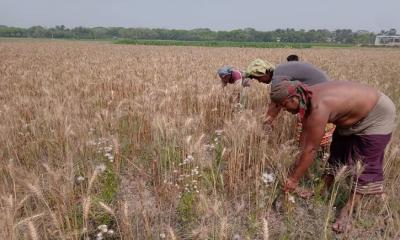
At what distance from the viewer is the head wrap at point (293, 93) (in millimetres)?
2635

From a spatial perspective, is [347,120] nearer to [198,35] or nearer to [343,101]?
[343,101]

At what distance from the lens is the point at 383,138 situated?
2846 mm

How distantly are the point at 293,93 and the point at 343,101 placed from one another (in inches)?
16.7

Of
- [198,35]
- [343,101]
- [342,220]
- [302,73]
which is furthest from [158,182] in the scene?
[198,35]

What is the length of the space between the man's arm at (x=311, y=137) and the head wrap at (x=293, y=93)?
0.12 metres

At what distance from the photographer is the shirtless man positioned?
263cm

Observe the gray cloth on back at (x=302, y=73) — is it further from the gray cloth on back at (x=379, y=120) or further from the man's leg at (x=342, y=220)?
the man's leg at (x=342, y=220)

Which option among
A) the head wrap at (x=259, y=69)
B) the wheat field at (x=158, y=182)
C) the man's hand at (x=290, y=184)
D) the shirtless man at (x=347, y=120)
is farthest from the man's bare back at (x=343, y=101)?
the head wrap at (x=259, y=69)

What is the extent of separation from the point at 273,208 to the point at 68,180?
172cm

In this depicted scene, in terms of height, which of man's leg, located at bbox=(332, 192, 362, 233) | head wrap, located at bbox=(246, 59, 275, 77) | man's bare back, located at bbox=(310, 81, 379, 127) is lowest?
man's leg, located at bbox=(332, 192, 362, 233)

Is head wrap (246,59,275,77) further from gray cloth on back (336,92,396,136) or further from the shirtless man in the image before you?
gray cloth on back (336,92,396,136)

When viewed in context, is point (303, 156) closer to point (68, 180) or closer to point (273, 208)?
point (273, 208)

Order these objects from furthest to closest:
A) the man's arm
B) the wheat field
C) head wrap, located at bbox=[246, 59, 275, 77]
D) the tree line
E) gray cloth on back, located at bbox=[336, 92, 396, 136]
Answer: the tree line < head wrap, located at bbox=[246, 59, 275, 77] < gray cloth on back, located at bbox=[336, 92, 396, 136] < the man's arm < the wheat field

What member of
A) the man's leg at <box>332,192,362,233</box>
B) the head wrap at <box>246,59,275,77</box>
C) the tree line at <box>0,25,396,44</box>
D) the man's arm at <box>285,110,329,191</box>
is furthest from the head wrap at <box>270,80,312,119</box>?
the tree line at <box>0,25,396,44</box>
